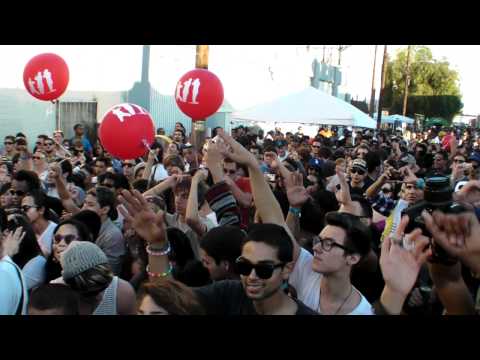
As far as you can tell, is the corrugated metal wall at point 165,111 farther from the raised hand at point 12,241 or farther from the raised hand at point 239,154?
the raised hand at point 239,154

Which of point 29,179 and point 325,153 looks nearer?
point 29,179

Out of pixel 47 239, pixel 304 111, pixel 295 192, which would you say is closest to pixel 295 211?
pixel 295 192

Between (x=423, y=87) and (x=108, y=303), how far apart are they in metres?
70.3

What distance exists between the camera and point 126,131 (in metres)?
5.48

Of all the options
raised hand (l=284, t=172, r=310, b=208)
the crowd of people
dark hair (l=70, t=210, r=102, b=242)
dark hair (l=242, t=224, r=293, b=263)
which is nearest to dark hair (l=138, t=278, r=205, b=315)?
the crowd of people

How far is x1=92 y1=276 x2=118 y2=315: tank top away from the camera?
3.12 m

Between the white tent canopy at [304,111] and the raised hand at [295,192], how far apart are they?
8.26m

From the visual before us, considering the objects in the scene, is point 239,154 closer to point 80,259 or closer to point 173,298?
point 80,259

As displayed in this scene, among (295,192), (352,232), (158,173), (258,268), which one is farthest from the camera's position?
(158,173)

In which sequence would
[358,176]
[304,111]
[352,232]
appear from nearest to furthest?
1. [352,232]
2. [358,176]
3. [304,111]

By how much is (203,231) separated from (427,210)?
2186 millimetres

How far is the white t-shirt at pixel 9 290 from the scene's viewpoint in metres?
2.82
